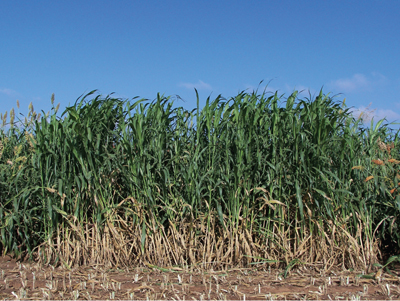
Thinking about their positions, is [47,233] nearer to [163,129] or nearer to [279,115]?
[163,129]

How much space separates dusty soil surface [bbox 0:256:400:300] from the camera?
3.06 metres

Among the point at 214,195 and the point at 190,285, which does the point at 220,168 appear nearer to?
the point at 214,195

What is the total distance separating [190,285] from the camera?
3262 mm

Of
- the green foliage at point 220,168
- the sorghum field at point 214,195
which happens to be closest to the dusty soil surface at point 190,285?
the sorghum field at point 214,195

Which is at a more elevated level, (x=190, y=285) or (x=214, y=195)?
(x=214, y=195)

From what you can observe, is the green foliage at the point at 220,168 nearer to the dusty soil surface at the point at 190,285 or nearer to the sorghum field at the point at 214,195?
the sorghum field at the point at 214,195

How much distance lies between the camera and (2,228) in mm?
4422

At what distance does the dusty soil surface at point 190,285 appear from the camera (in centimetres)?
306

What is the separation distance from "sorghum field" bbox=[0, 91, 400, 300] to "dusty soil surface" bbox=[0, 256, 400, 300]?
0.11 feet

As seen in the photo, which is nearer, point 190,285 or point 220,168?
point 190,285

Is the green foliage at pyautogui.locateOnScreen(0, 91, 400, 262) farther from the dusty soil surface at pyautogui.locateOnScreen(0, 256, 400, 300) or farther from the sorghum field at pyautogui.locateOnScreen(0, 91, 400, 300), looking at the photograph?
the dusty soil surface at pyautogui.locateOnScreen(0, 256, 400, 300)

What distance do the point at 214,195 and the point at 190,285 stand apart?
0.99 m

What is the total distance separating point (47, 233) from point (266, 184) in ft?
8.28

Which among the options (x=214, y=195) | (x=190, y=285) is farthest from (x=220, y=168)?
(x=190, y=285)
